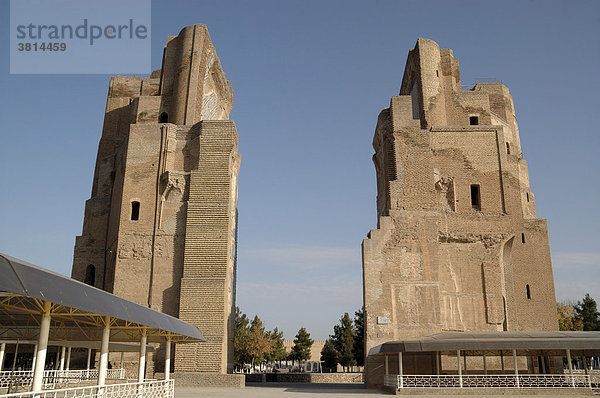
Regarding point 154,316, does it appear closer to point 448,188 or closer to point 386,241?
point 386,241

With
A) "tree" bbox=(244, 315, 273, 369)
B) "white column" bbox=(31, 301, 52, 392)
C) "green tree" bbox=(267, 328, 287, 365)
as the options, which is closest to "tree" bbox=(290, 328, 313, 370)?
"green tree" bbox=(267, 328, 287, 365)

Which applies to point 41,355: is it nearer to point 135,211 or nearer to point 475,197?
point 135,211

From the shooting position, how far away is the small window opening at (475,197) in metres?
27.1

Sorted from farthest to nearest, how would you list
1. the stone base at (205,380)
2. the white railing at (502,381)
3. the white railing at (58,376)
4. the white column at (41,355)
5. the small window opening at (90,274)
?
the small window opening at (90,274)
the stone base at (205,380)
the white railing at (502,381)
the white railing at (58,376)
the white column at (41,355)

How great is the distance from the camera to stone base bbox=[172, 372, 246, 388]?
861 inches

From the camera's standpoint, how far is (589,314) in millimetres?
43188

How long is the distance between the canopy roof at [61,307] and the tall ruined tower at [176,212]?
21.4 feet

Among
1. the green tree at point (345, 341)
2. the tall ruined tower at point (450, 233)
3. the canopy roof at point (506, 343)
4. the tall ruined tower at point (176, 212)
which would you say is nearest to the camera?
the canopy roof at point (506, 343)

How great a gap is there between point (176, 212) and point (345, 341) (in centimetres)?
2948

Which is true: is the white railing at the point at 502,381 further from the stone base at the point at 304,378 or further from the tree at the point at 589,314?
the tree at the point at 589,314

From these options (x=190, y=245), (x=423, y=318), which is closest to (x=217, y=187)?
(x=190, y=245)

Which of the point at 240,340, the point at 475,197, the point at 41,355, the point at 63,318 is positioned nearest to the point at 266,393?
the point at 63,318

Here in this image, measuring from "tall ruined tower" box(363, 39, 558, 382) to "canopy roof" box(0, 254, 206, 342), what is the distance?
1085 cm

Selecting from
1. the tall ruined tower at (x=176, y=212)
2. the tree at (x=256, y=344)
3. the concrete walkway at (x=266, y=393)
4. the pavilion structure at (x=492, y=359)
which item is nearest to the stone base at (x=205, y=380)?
the tall ruined tower at (x=176, y=212)
